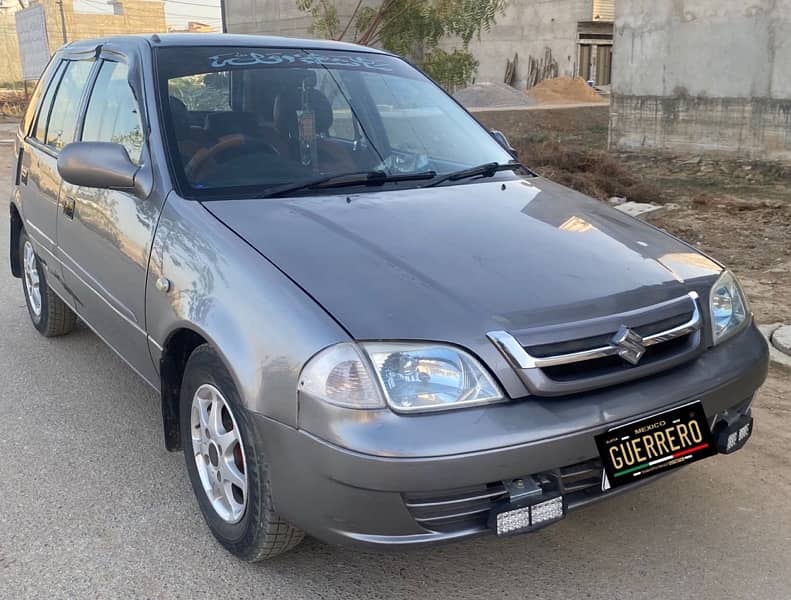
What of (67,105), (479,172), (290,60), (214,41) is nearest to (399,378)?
(479,172)

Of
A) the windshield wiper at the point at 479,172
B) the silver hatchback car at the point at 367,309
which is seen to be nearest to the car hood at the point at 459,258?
the silver hatchback car at the point at 367,309

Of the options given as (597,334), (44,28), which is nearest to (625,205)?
(597,334)

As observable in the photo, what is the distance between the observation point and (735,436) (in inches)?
107

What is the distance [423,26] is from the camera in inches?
550

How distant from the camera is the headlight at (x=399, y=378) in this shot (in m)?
2.24

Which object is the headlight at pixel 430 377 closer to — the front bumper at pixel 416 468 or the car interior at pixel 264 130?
the front bumper at pixel 416 468

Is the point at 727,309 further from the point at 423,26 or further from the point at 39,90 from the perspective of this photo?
the point at 423,26

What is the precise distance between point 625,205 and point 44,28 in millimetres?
23114

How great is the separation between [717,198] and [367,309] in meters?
8.54

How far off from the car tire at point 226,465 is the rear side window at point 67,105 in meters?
2.05

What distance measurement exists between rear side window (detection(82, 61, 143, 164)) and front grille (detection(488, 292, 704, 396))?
74.2 inches

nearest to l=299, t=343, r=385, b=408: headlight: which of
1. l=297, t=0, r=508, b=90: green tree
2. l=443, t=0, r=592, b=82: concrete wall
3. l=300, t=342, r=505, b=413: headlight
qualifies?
l=300, t=342, r=505, b=413: headlight

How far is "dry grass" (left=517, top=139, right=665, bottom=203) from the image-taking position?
9617 millimetres

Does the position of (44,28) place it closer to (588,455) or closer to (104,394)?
(104,394)
